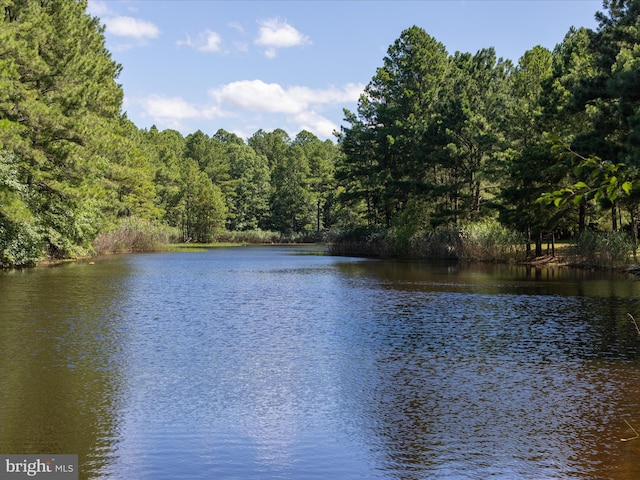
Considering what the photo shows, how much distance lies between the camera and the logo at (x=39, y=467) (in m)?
7.17

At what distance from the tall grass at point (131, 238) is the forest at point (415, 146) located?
0.17m

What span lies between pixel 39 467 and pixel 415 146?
57.6m

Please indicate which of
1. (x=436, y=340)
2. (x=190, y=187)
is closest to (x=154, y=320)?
(x=436, y=340)

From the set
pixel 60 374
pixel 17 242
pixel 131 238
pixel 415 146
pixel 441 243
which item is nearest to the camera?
pixel 60 374

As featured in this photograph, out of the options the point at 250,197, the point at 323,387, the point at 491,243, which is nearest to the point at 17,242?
the point at 323,387

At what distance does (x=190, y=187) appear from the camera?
10675cm

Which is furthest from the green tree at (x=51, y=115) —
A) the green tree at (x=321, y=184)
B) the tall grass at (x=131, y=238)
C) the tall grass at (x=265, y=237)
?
the green tree at (x=321, y=184)

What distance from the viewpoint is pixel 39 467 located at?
24.3 feet

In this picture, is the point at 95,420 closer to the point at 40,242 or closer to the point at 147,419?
the point at 147,419

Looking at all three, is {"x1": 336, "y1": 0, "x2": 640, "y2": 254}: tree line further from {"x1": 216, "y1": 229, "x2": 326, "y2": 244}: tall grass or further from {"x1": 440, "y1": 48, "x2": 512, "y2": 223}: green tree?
{"x1": 216, "y1": 229, "x2": 326, "y2": 244}: tall grass

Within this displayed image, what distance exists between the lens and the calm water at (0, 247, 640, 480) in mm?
7969

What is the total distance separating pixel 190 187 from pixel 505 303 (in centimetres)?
8868

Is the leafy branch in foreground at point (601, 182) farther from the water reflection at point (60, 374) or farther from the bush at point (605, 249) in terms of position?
the bush at point (605, 249)

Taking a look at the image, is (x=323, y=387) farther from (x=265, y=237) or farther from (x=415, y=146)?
(x=265, y=237)
